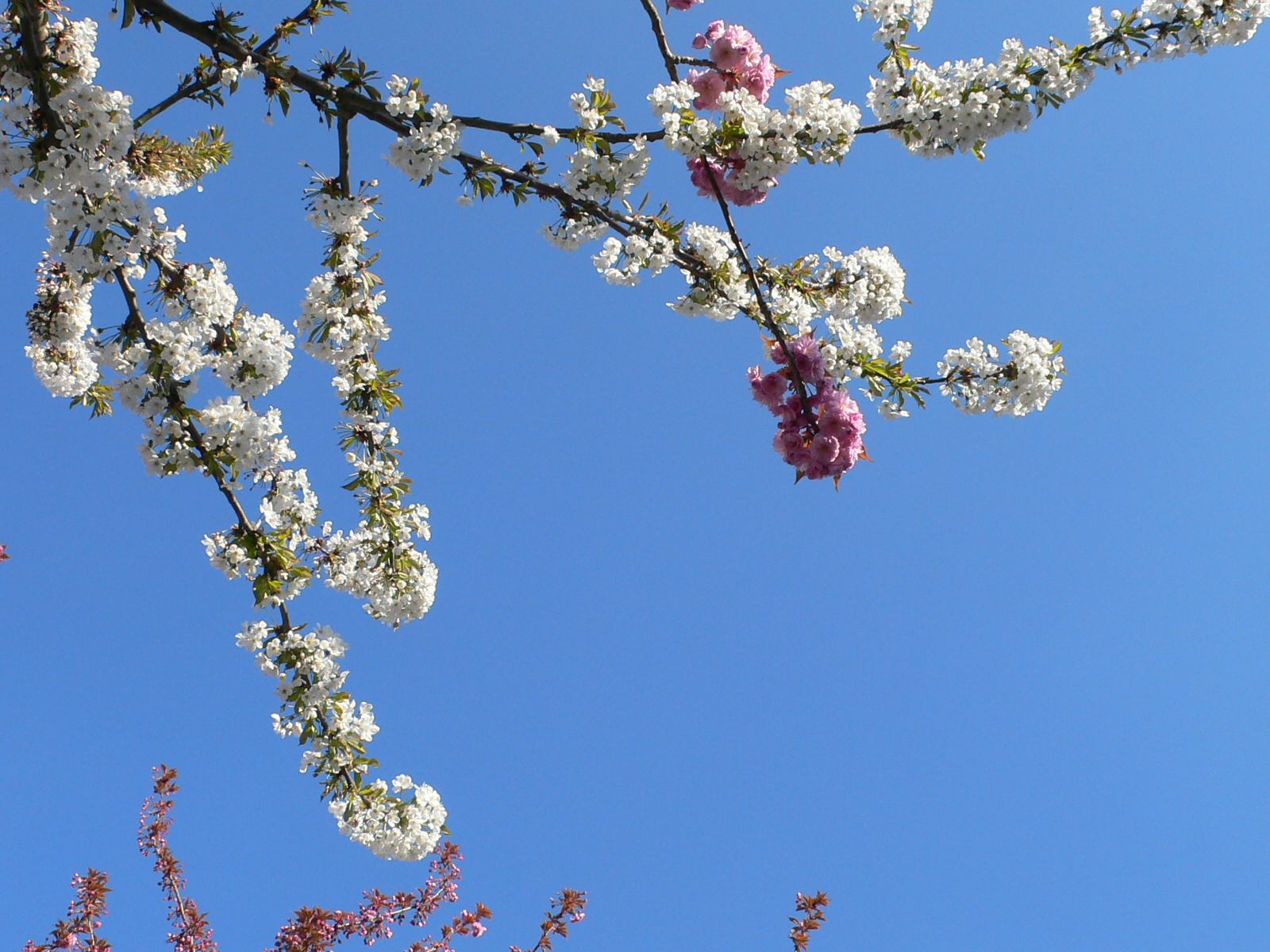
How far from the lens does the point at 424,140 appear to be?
3336 mm

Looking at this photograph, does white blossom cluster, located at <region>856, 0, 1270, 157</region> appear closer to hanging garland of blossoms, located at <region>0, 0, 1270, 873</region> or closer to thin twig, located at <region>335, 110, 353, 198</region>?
hanging garland of blossoms, located at <region>0, 0, 1270, 873</region>

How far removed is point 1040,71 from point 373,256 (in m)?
3.49

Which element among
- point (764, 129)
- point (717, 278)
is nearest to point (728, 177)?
point (764, 129)

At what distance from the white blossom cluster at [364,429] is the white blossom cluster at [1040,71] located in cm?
286

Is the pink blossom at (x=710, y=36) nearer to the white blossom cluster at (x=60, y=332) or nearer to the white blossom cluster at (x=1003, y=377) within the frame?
the white blossom cluster at (x=1003, y=377)

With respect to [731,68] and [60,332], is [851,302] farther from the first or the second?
[60,332]

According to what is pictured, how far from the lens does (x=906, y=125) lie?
371cm

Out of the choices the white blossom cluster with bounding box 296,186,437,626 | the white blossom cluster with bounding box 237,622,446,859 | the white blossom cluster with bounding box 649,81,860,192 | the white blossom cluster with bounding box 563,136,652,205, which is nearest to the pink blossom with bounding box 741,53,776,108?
the white blossom cluster with bounding box 649,81,860,192

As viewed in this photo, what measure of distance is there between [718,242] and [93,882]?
7148 mm

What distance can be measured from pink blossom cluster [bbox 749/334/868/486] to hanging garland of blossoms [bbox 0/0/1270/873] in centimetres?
1

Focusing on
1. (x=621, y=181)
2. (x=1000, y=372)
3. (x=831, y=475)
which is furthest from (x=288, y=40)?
(x=1000, y=372)

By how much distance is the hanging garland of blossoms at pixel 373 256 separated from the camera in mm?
3295

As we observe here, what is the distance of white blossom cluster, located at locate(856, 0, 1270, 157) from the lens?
3.60 metres

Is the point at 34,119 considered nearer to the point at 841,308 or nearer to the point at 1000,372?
the point at 841,308
